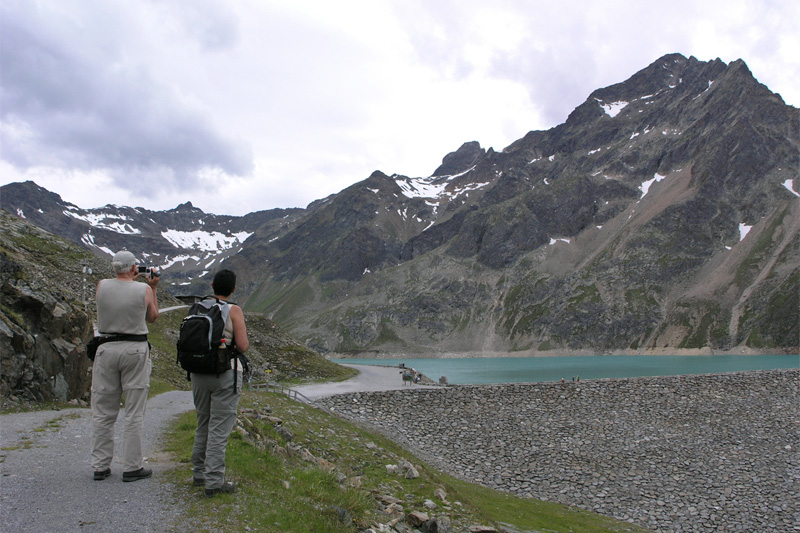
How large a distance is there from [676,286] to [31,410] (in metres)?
217

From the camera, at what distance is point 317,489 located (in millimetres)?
9039

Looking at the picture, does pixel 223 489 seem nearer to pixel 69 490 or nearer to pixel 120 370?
pixel 69 490

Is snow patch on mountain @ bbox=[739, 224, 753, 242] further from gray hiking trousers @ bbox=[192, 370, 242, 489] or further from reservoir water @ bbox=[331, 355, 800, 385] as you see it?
gray hiking trousers @ bbox=[192, 370, 242, 489]

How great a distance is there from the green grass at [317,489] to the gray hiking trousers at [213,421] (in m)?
0.36

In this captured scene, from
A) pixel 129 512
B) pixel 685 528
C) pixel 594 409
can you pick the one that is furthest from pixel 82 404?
pixel 594 409

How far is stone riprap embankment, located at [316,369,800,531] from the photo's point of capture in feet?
86.0

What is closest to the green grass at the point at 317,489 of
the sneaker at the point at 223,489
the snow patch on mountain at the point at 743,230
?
the sneaker at the point at 223,489

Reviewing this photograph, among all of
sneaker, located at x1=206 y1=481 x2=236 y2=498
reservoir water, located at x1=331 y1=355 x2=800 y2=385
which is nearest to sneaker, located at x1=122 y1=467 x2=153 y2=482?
sneaker, located at x1=206 y1=481 x2=236 y2=498

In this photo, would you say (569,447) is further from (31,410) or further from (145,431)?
(31,410)

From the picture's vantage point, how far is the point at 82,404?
17234 millimetres

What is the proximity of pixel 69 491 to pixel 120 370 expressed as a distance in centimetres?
181

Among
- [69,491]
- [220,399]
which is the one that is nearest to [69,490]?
[69,491]

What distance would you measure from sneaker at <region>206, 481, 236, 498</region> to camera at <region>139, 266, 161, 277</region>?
146 inches

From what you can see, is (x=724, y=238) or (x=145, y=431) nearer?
(x=145, y=431)
